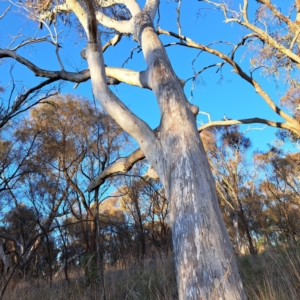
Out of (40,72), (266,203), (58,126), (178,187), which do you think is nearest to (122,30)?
(40,72)

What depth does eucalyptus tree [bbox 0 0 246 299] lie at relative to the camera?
5.31 feet

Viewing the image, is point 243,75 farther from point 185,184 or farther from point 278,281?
point 185,184

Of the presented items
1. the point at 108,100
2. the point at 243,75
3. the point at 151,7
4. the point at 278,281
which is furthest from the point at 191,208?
the point at 243,75

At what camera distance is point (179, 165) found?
1.94m

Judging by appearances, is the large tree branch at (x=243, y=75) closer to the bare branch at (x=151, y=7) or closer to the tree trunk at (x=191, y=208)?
the bare branch at (x=151, y=7)

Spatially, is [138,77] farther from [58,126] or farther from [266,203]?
[266,203]

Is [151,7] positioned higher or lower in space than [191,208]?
higher

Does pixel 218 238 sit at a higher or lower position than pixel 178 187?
lower

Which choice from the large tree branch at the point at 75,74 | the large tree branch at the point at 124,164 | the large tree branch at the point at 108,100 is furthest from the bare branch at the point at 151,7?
the large tree branch at the point at 124,164

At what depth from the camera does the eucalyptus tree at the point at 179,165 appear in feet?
5.31

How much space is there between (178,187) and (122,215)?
50.1 feet

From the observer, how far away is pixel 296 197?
14.4 metres

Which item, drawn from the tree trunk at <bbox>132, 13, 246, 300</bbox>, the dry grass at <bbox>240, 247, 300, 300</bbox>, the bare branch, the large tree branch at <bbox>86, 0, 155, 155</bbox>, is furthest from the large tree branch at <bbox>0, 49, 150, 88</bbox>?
the dry grass at <bbox>240, 247, 300, 300</bbox>

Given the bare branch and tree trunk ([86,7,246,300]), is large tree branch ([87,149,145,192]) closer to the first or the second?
tree trunk ([86,7,246,300])
